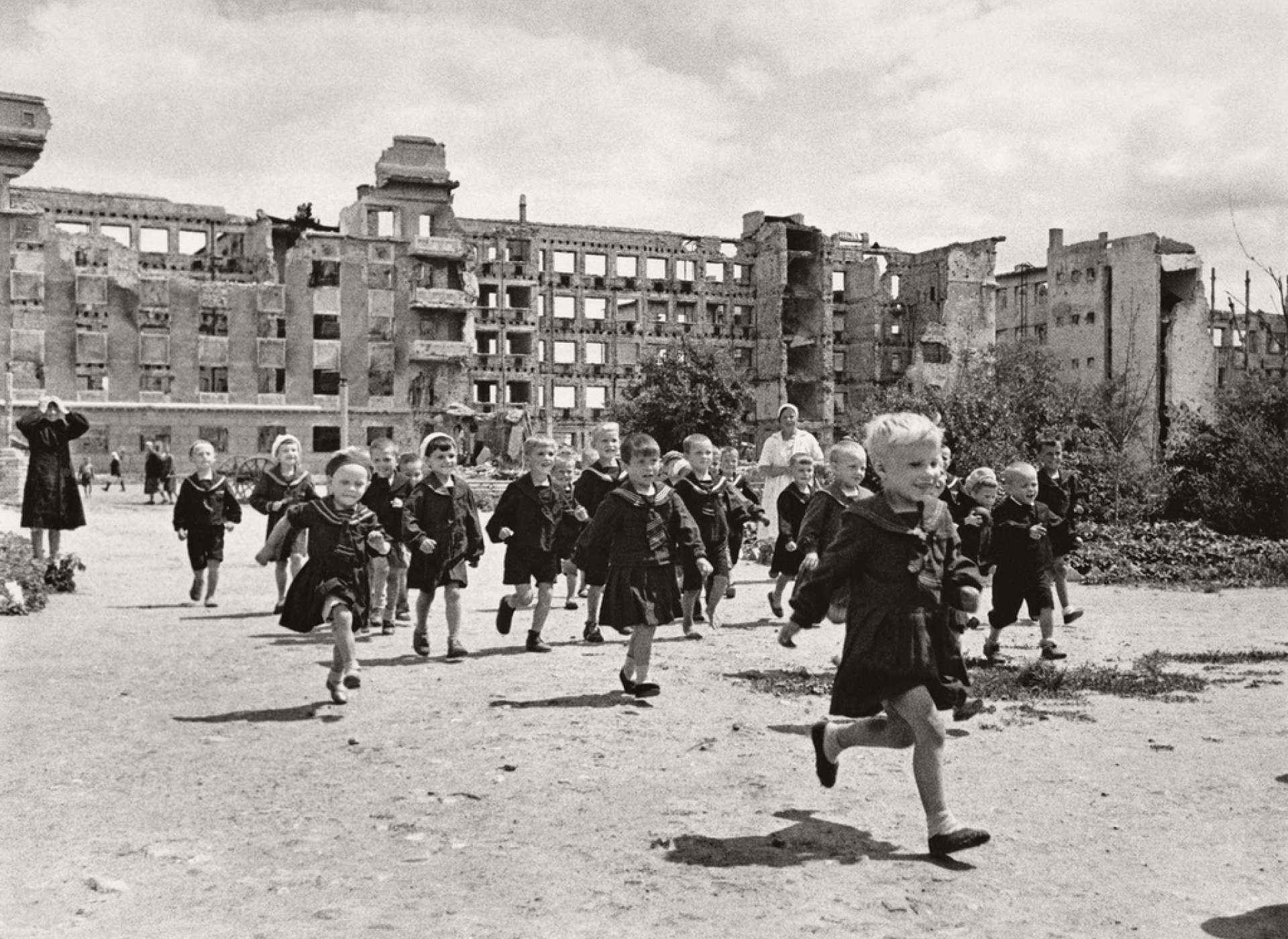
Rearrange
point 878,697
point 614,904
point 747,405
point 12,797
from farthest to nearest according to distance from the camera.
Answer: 1. point 747,405
2. point 12,797
3. point 878,697
4. point 614,904

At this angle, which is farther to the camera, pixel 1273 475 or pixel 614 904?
pixel 1273 475

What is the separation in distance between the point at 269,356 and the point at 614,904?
61.8m

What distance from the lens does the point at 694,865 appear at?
4875 millimetres

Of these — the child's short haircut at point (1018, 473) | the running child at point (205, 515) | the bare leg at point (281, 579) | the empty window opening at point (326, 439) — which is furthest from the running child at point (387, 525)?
the empty window opening at point (326, 439)

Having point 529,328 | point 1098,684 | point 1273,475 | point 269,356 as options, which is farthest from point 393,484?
point 529,328

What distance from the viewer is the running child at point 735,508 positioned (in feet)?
43.9

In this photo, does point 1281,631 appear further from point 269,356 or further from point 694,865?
Answer: point 269,356

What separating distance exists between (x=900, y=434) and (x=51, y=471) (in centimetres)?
1220

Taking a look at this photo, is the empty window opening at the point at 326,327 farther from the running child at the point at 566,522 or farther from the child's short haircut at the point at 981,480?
the child's short haircut at the point at 981,480

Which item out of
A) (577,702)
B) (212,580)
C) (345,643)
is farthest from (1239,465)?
(345,643)

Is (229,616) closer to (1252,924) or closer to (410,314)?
(1252,924)

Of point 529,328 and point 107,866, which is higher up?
point 529,328

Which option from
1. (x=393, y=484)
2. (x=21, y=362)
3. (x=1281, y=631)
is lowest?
(x=1281, y=631)

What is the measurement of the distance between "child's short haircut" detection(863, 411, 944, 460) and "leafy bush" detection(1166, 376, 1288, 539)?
A: 17.5 meters
